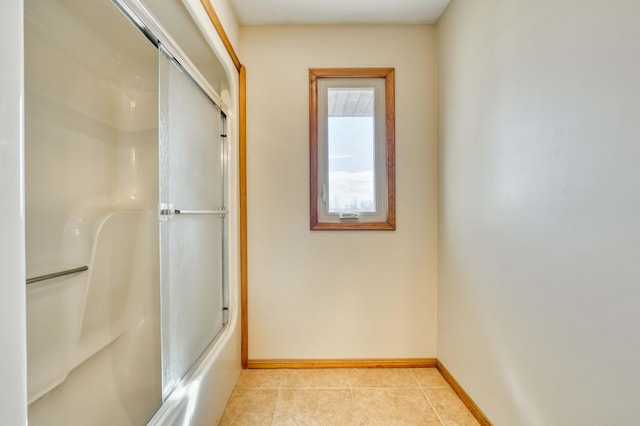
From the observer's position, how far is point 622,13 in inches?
32.0

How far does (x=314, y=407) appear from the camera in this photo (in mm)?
1670

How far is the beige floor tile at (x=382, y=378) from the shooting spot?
74.4 inches

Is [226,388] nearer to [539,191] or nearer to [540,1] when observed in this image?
[539,191]

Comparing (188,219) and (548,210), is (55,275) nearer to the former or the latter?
(188,219)

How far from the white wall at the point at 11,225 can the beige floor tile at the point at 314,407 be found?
137 cm

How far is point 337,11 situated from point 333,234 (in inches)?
56.6

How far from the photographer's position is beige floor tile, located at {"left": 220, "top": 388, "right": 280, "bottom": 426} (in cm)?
157

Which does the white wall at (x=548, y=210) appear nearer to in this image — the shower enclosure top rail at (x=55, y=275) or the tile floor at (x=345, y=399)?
the tile floor at (x=345, y=399)

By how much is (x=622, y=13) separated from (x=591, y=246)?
2.07ft

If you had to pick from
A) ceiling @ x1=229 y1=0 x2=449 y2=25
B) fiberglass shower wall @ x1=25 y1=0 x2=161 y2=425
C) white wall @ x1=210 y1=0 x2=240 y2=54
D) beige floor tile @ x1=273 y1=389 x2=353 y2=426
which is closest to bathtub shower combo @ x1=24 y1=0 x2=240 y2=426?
fiberglass shower wall @ x1=25 y1=0 x2=161 y2=425

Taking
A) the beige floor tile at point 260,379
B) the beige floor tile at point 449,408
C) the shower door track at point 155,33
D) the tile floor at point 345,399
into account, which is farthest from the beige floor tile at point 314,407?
→ the shower door track at point 155,33

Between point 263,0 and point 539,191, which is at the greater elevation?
point 263,0

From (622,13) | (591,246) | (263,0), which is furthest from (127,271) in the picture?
(622,13)

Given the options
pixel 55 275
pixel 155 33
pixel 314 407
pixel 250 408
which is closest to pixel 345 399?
pixel 314 407
